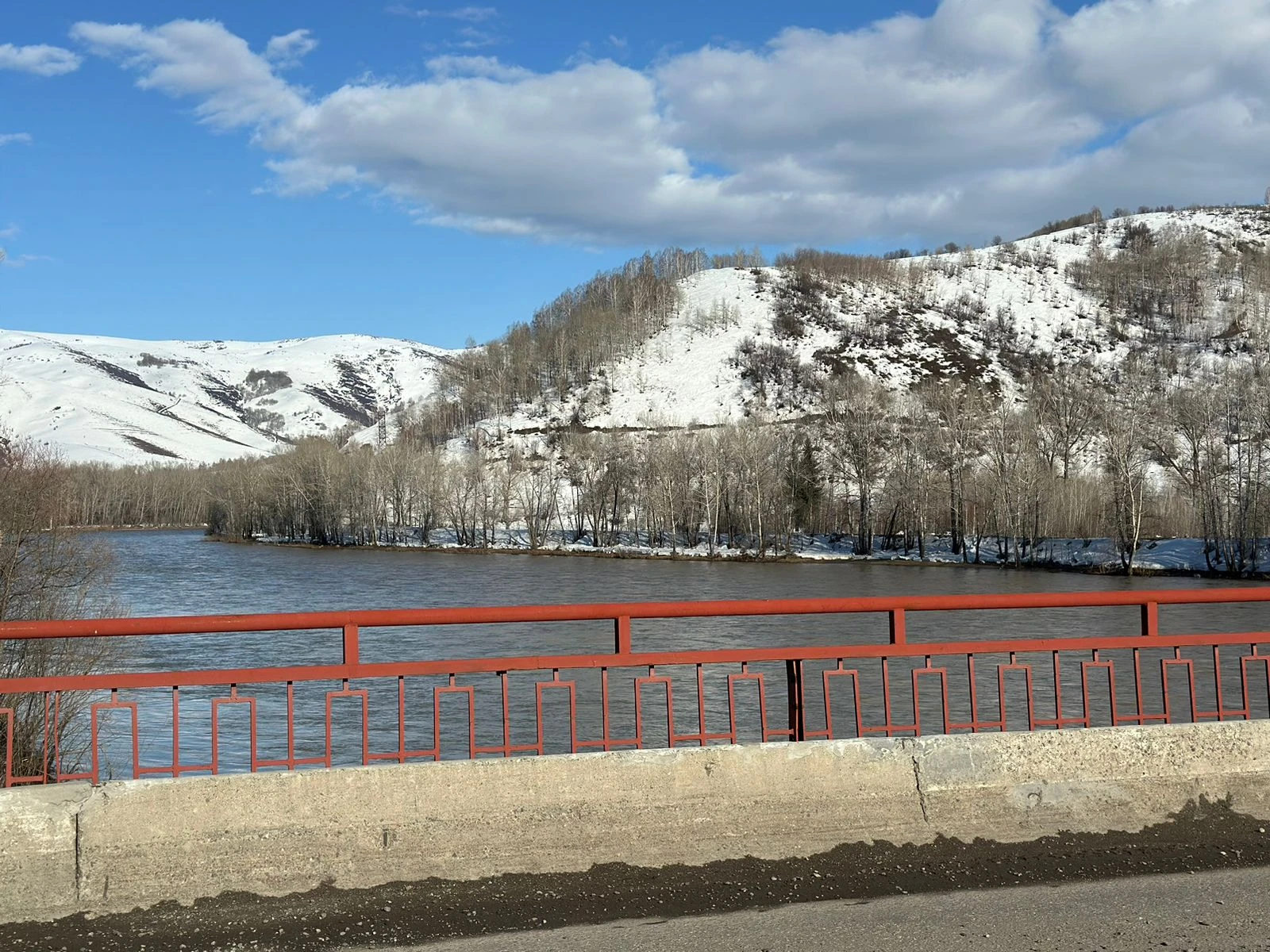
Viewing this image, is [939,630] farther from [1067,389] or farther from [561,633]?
[1067,389]

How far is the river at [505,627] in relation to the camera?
863 inches

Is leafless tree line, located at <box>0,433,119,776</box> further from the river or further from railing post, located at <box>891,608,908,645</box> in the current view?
A: railing post, located at <box>891,608,908,645</box>

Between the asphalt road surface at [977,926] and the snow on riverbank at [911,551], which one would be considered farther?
the snow on riverbank at [911,551]

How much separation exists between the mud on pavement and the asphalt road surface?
150 millimetres

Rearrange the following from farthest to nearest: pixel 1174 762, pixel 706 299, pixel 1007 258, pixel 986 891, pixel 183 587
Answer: pixel 1007 258
pixel 706 299
pixel 183 587
pixel 1174 762
pixel 986 891

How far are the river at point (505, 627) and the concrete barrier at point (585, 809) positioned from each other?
10279mm

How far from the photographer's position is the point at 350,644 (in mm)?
6652

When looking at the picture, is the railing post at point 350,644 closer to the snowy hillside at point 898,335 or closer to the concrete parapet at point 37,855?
the concrete parapet at point 37,855

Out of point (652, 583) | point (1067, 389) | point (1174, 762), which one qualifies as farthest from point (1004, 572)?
point (1174, 762)

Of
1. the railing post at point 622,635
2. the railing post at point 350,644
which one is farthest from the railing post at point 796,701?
the railing post at point 350,644

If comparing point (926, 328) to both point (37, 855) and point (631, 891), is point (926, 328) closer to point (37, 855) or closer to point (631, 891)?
point (631, 891)

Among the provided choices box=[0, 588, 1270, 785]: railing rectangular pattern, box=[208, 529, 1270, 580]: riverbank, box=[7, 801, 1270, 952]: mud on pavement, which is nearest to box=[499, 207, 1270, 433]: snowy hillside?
box=[208, 529, 1270, 580]: riverbank

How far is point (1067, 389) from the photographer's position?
9162 cm

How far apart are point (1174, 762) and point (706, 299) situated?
166635mm
